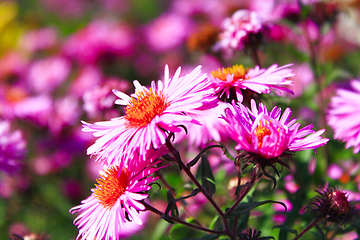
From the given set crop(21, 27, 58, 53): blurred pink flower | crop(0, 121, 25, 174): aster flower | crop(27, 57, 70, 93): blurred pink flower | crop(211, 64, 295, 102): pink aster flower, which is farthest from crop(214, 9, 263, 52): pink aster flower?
crop(21, 27, 58, 53): blurred pink flower

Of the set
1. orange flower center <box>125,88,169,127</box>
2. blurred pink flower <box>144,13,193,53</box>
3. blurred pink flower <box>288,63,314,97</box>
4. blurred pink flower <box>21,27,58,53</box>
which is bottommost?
blurred pink flower <box>288,63,314,97</box>

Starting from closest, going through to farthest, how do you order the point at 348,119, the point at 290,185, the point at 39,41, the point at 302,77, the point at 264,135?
the point at 264,135, the point at 348,119, the point at 290,185, the point at 302,77, the point at 39,41

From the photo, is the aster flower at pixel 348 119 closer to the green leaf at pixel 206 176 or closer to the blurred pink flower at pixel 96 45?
the green leaf at pixel 206 176

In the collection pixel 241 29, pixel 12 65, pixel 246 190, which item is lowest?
pixel 246 190

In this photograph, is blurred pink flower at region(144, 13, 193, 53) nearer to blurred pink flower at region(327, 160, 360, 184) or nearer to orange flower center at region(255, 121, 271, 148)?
blurred pink flower at region(327, 160, 360, 184)

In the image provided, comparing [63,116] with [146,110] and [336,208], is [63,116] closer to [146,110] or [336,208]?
[146,110]

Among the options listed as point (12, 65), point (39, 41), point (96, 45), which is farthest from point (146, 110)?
point (39, 41)
